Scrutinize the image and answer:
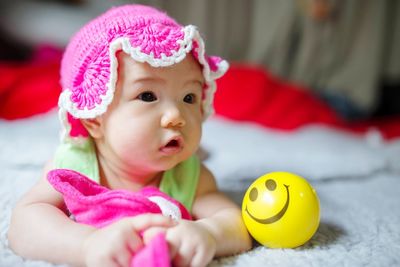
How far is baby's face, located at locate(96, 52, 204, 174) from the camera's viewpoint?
2.58 ft

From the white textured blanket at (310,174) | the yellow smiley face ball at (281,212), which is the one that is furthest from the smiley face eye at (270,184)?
the white textured blanket at (310,174)

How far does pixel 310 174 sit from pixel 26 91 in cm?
106

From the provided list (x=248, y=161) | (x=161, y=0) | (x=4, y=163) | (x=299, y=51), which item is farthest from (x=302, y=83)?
(x=4, y=163)

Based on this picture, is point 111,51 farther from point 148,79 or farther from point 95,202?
point 95,202

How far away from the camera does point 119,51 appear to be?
2.58 feet

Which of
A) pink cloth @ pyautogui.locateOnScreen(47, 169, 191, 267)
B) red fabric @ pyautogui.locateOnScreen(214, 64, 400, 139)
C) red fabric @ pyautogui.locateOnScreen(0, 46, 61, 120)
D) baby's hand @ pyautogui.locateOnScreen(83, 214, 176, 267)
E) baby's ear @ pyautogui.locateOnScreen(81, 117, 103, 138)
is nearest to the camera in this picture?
baby's hand @ pyautogui.locateOnScreen(83, 214, 176, 267)

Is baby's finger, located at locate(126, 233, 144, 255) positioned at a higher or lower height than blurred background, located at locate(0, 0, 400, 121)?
higher

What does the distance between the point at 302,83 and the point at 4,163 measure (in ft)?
6.20

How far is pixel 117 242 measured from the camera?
641 millimetres

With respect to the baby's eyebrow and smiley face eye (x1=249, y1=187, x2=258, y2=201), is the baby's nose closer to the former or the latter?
the baby's eyebrow

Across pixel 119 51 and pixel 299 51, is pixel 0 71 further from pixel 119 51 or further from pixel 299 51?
pixel 299 51

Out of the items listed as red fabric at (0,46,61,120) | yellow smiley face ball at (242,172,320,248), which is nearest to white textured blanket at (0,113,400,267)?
yellow smiley face ball at (242,172,320,248)

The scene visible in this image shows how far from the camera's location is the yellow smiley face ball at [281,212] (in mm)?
759

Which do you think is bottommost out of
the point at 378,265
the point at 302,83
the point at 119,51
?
the point at 302,83
